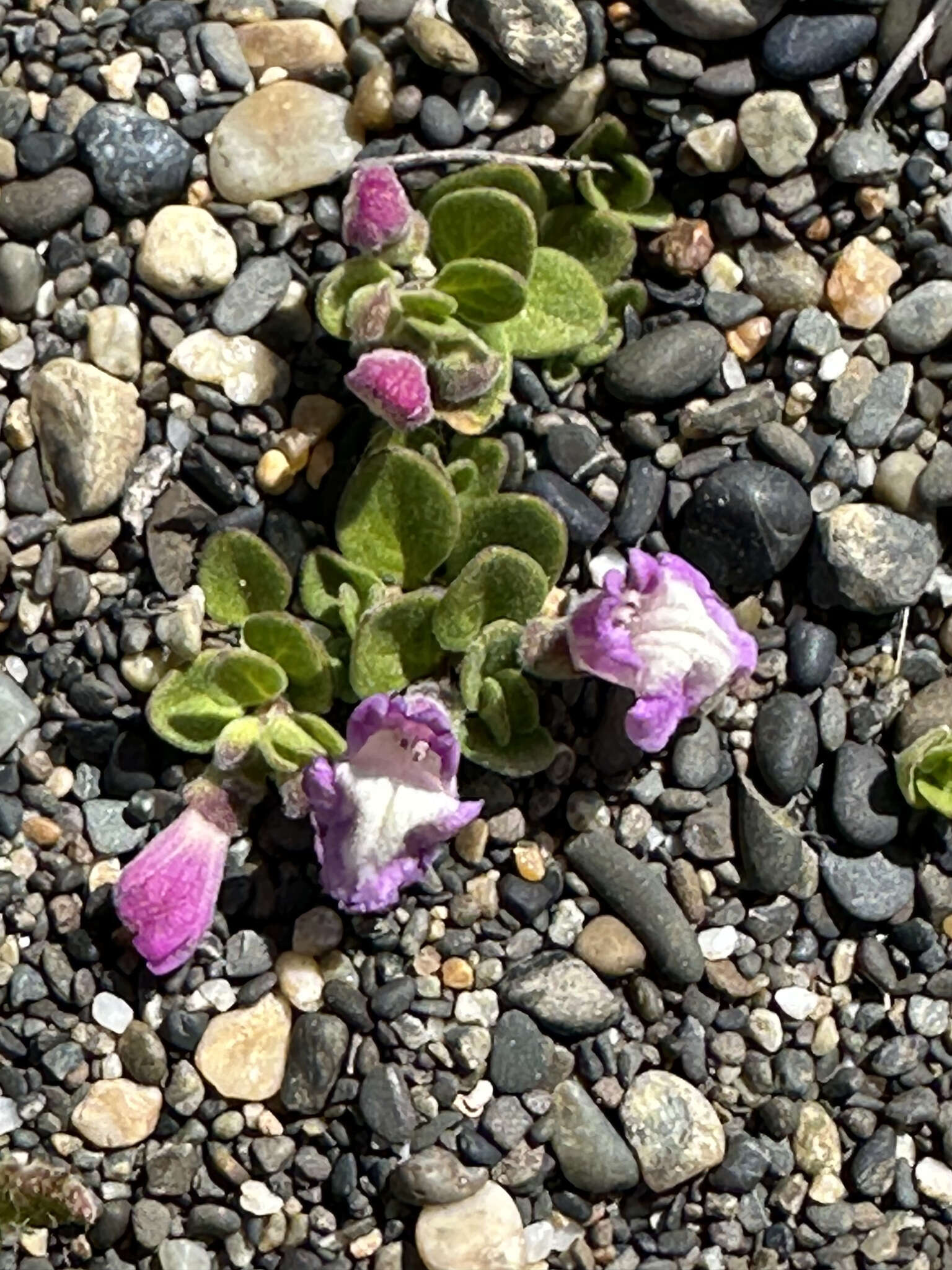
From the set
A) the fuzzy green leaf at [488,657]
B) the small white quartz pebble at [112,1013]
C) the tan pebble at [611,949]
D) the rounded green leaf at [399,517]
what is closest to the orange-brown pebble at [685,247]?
the rounded green leaf at [399,517]

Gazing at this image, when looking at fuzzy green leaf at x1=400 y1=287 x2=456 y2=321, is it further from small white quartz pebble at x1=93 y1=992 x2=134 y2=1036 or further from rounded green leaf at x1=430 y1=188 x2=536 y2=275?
small white quartz pebble at x1=93 y1=992 x2=134 y2=1036

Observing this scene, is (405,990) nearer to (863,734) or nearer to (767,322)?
(863,734)

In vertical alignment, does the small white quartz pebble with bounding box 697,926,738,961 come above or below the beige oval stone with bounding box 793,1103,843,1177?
above

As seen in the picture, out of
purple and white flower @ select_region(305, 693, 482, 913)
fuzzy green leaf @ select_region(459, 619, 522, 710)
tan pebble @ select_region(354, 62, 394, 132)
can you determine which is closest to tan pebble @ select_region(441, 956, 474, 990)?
purple and white flower @ select_region(305, 693, 482, 913)

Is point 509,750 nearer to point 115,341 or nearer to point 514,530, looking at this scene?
point 514,530

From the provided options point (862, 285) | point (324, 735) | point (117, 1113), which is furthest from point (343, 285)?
point (117, 1113)

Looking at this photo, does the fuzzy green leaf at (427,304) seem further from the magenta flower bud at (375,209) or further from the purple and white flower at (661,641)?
the purple and white flower at (661,641)

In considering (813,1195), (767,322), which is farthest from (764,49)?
(813,1195)
